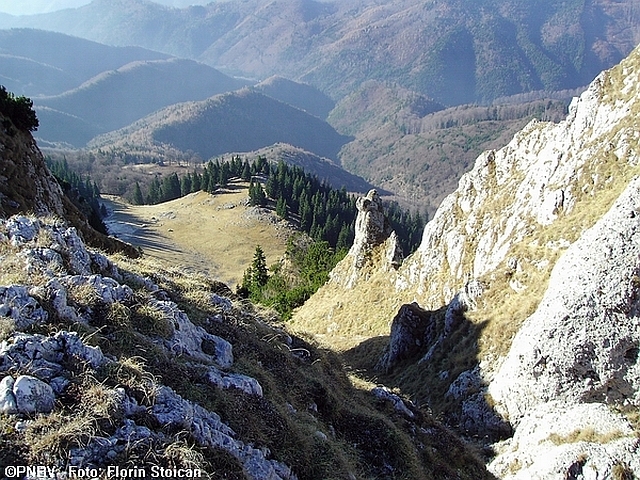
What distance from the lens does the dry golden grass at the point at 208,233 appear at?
106m

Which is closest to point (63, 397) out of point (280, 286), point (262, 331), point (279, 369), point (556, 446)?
point (279, 369)

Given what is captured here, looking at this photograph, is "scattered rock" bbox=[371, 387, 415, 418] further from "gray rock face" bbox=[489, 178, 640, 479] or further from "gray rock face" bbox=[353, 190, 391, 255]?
"gray rock face" bbox=[353, 190, 391, 255]

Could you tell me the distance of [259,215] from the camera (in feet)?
433

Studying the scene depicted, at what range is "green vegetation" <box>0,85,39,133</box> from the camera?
33188mm

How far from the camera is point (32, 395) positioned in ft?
26.5

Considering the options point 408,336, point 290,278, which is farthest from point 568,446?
point 290,278

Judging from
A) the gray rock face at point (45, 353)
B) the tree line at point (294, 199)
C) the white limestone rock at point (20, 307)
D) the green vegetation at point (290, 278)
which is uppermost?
the tree line at point (294, 199)

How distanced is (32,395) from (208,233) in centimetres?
11754

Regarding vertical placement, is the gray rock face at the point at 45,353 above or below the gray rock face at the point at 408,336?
above

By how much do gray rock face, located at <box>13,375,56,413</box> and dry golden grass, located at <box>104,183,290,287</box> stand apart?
87927 millimetres

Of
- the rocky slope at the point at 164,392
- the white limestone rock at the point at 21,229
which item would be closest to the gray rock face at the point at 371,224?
the rocky slope at the point at 164,392

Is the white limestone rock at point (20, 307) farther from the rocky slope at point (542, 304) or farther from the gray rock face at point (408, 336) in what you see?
the gray rock face at point (408, 336)

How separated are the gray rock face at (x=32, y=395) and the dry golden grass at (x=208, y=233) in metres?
87.9

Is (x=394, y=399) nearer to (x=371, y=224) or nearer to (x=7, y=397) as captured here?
(x=7, y=397)
